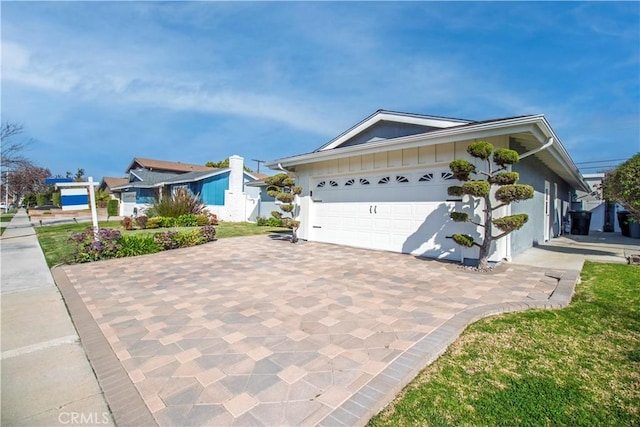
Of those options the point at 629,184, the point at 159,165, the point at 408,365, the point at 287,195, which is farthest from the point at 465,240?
the point at 159,165

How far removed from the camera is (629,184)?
23.1 ft

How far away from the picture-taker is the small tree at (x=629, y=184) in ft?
22.8

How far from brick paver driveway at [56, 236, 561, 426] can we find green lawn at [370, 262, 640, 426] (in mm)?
194

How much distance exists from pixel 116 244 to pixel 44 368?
5.94 m

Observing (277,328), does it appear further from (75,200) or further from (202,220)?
(202,220)

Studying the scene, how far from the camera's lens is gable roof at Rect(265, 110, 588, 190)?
5.52 metres

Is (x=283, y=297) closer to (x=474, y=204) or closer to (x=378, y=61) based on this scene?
(x=474, y=204)

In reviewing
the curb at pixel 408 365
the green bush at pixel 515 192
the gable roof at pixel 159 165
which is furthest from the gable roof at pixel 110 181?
the curb at pixel 408 365

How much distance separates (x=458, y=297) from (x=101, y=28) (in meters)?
10.9

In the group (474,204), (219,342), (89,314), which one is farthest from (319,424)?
(474,204)

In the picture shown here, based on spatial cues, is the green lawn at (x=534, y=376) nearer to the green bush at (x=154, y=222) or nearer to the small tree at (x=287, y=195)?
the small tree at (x=287, y=195)

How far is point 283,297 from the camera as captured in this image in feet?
14.6

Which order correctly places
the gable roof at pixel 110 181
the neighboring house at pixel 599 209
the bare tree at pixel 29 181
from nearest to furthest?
the neighboring house at pixel 599 209
the bare tree at pixel 29 181
the gable roof at pixel 110 181

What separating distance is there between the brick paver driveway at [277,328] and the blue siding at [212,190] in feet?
49.7
